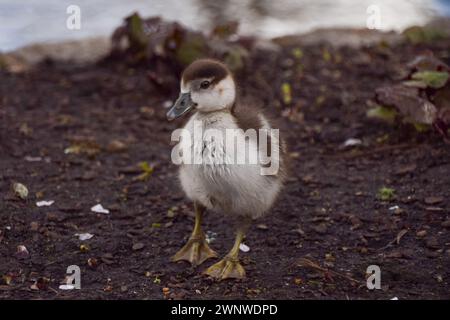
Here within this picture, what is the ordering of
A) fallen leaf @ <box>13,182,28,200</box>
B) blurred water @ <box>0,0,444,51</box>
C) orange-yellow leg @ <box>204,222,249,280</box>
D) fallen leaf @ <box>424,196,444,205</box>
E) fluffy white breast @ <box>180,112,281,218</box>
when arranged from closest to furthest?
fluffy white breast @ <box>180,112,281,218</box>, orange-yellow leg @ <box>204,222,249,280</box>, fallen leaf @ <box>424,196,444,205</box>, fallen leaf @ <box>13,182,28,200</box>, blurred water @ <box>0,0,444,51</box>

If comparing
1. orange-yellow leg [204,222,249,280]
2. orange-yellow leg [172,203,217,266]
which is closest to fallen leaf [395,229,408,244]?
orange-yellow leg [204,222,249,280]

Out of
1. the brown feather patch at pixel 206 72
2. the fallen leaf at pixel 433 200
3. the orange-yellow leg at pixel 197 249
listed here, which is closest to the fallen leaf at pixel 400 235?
the fallen leaf at pixel 433 200

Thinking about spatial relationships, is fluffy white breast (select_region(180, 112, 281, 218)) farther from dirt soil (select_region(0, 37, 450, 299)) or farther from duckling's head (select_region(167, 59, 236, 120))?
dirt soil (select_region(0, 37, 450, 299))

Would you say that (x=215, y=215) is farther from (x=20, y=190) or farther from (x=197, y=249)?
(x=20, y=190)

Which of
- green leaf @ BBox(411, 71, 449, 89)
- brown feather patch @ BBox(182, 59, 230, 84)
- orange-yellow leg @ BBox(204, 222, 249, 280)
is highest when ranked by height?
green leaf @ BBox(411, 71, 449, 89)

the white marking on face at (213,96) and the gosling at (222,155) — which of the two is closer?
the gosling at (222,155)

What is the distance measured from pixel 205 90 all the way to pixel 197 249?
949mm

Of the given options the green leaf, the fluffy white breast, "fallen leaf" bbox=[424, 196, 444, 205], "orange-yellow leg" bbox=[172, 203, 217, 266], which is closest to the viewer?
the fluffy white breast

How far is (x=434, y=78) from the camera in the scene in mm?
5871

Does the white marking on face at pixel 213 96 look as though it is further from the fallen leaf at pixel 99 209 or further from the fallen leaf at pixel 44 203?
the fallen leaf at pixel 44 203

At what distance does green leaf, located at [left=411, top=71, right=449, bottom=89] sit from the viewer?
19.2 feet

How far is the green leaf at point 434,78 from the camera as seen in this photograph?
5.85 m

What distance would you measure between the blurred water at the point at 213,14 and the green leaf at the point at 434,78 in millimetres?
3425

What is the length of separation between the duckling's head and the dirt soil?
0.93m
